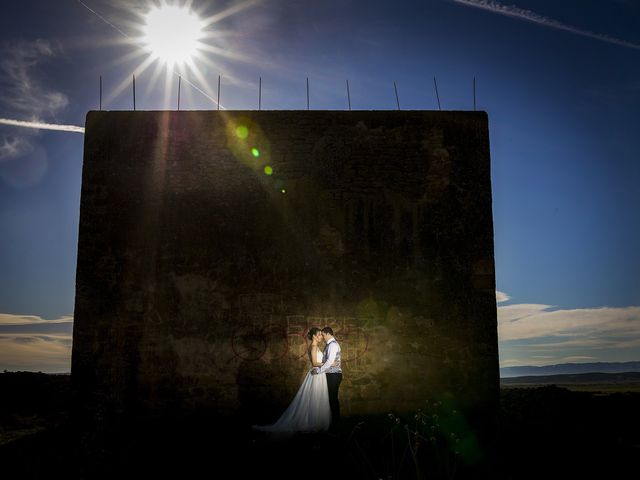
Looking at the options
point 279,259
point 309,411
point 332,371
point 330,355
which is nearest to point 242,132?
point 279,259

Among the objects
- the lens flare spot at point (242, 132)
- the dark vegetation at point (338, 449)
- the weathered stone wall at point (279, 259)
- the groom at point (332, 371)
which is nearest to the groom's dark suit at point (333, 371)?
the groom at point (332, 371)

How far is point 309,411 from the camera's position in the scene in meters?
7.91

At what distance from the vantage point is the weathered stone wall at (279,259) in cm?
937

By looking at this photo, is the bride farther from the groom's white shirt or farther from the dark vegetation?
the dark vegetation

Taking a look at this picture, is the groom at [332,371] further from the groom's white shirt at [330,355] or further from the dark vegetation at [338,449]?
the dark vegetation at [338,449]

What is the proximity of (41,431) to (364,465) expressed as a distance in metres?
6.10

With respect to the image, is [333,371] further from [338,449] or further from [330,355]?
[338,449]

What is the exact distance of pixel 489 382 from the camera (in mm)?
9445

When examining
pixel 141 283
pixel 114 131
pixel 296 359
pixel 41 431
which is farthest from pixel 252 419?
pixel 114 131

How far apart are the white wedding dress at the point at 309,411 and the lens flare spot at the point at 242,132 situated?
14.2 feet

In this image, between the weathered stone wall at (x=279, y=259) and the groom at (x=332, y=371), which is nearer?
the groom at (x=332, y=371)

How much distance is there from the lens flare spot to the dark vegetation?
4.73 metres

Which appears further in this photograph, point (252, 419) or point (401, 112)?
point (401, 112)

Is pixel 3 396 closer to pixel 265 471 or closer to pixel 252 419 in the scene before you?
pixel 252 419
